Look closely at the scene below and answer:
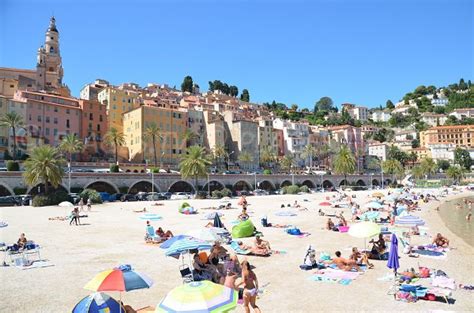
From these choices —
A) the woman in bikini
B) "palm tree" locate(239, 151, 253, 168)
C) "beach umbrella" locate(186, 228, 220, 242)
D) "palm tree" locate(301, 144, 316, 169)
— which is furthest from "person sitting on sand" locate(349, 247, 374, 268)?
"palm tree" locate(301, 144, 316, 169)

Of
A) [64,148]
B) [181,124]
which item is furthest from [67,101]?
[181,124]

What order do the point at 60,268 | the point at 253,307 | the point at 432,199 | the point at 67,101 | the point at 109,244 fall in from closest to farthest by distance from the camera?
the point at 253,307 → the point at 60,268 → the point at 109,244 → the point at 432,199 → the point at 67,101

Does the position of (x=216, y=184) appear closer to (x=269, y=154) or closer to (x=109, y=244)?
(x=269, y=154)

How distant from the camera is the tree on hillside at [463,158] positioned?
149 metres

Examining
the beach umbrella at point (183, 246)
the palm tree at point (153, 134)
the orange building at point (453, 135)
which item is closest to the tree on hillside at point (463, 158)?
the orange building at point (453, 135)

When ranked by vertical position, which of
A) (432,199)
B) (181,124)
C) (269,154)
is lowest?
(432,199)

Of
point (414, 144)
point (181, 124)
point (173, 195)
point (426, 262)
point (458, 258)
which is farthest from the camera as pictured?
point (414, 144)

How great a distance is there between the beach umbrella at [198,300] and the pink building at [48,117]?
7189 cm

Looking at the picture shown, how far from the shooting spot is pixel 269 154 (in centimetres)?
10475

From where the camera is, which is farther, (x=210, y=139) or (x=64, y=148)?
(x=210, y=139)

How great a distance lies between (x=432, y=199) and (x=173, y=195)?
42.5 meters

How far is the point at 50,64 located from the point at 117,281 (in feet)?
357

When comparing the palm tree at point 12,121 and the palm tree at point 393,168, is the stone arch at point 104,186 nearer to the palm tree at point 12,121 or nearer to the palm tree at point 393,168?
the palm tree at point 12,121

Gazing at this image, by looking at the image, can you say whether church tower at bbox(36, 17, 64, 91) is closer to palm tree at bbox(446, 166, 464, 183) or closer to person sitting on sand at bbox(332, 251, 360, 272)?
person sitting on sand at bbox(332, 251, 360, 272)
